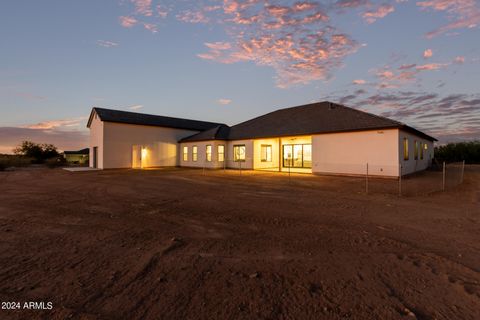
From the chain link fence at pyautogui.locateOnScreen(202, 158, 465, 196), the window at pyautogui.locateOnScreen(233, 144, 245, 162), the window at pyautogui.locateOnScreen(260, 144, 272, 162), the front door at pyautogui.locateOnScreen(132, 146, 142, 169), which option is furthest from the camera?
the front door at pyautogui.locateOnScreen(132, 146, 142, 169)

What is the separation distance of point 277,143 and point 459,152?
107 feet

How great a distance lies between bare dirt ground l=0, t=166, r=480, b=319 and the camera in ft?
8.86

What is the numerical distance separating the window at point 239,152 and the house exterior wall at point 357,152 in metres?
7.51

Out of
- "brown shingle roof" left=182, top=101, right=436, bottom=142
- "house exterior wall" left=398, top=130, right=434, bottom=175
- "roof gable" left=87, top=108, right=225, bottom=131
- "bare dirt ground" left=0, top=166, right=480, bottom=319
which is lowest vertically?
"bare dirt ground" left=0, top=166, right=480, bottom=319

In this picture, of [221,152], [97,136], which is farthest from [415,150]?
[97,136]

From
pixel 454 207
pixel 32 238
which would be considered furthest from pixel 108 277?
pixel 454 207

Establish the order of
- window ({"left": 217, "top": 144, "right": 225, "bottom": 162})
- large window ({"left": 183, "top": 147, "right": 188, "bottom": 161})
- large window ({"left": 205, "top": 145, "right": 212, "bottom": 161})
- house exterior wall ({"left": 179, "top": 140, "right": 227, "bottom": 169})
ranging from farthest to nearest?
large window ({"left": 183, "top": 147, "right": 188, "bottom": 161}), large window ({"left": 205, "top": 145, "right": 212, "bottom": 161}), window ({"left": 217, "top": 144, "right": 225, "bottom": 162}), house exterior wall ({"left": 179, "top": 140, "right": 227, "bottom": 169})

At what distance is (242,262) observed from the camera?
150 inches

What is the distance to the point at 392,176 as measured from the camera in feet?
48.9

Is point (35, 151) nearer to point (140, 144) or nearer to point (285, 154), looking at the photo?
point (140, 144)

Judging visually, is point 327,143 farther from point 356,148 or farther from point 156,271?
point 156,271

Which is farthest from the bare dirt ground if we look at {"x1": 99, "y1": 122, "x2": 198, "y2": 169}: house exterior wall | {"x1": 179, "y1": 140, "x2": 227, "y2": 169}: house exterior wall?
{"x1": 99, "y1": 122, "x2": 198, "y2": 169}: house exterior wall

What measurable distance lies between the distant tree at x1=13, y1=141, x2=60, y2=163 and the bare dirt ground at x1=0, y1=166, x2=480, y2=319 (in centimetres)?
4244

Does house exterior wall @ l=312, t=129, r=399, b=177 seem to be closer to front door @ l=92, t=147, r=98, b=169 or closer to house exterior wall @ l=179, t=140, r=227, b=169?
house exterior wall @ l=179, t=140, r=227, b=169
